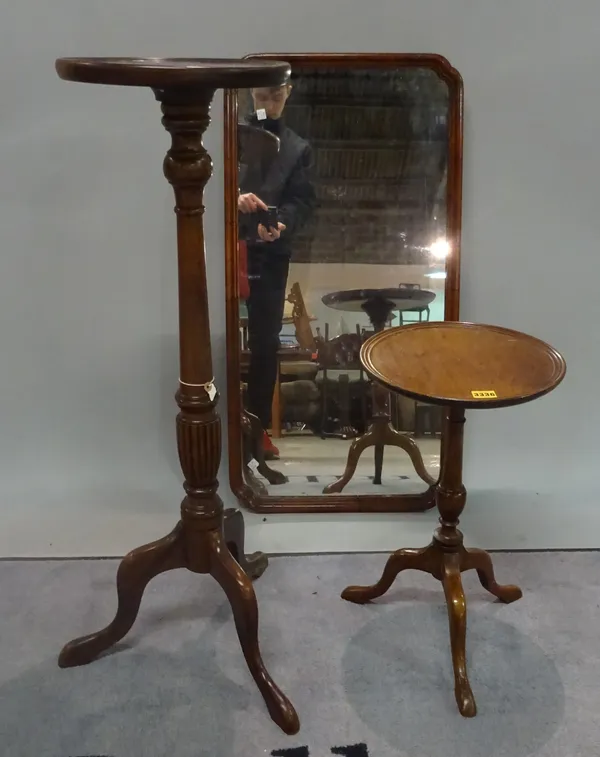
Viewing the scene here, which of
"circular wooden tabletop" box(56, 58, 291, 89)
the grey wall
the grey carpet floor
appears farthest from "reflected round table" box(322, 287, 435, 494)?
"circular wooden tabletop" box(56, 58, 291, 89)

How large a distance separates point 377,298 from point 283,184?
1.22 ft

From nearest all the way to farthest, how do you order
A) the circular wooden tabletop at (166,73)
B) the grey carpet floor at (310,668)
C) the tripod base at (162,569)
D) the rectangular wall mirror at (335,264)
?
the circular wooden tabletop at (166,73), the grey carpet floor at (310,668), the tripod base at (162,569), the rectangular wall mirror at (335,264)

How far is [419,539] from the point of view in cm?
179

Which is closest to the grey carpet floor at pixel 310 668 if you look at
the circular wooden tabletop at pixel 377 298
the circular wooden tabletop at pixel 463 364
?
the circular wooden tabletop at pixel 463 364

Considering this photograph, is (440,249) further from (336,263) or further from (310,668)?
→ (310,668)

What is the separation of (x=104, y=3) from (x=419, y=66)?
0.78 meters

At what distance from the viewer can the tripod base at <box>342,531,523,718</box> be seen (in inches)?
48.9

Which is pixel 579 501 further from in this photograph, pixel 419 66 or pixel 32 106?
pixel 32 106

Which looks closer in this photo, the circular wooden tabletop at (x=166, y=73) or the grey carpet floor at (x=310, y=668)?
the circular wooden tabletop at (x=166, y=73)

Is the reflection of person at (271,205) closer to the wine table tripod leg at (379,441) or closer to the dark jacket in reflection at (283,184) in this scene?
the dark jacket in reflection at (283,184)

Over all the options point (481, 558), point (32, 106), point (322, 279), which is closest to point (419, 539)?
point (481, 558)

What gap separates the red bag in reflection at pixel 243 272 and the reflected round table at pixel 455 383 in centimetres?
53

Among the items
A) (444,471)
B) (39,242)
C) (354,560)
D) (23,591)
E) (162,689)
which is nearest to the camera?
(162,689)

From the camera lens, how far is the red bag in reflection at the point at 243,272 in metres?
1.77
